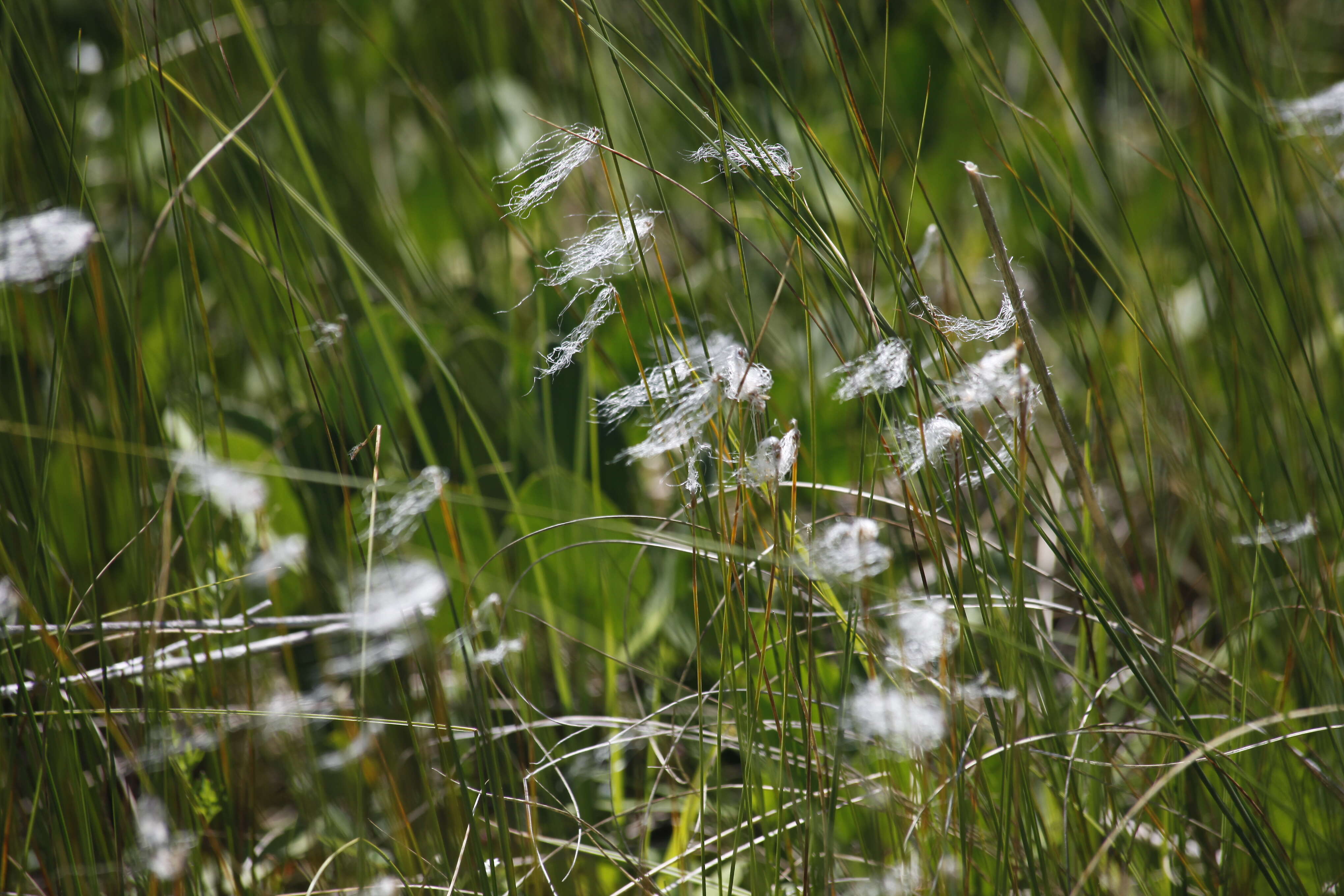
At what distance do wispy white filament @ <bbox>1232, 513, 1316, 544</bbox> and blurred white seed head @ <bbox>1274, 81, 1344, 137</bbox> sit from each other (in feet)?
1.44

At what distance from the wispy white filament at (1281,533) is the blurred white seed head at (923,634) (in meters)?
0.23

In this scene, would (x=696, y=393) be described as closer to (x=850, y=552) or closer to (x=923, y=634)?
(x=850, y=552)

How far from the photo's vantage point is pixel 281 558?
1.05 m

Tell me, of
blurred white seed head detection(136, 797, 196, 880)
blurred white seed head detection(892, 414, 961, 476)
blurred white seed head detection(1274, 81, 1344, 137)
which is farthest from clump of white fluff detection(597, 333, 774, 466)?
blurred white seed head detection(1274, 81, 1344, 137)

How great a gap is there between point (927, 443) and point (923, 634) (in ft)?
0.72

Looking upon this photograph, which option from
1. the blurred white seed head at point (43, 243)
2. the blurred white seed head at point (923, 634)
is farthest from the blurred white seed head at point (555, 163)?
the blurred white seed head at point (43, 243)

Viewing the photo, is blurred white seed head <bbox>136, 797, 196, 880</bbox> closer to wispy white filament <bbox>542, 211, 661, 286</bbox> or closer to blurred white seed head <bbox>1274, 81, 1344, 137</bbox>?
wispy white filament <bbox>542, 211, 661, 286</bbox>

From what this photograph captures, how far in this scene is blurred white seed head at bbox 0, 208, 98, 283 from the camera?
0.93 meters

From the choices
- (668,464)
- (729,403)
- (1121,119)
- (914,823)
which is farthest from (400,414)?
(1121,119)

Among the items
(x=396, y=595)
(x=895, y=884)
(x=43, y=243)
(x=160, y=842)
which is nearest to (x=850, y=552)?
(x=895, y=884)

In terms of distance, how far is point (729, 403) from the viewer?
0.82m

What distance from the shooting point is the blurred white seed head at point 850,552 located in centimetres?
60

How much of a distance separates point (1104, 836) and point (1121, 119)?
1032mm

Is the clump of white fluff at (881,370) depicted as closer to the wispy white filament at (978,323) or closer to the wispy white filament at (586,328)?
the wispy white filament at (978,323)
